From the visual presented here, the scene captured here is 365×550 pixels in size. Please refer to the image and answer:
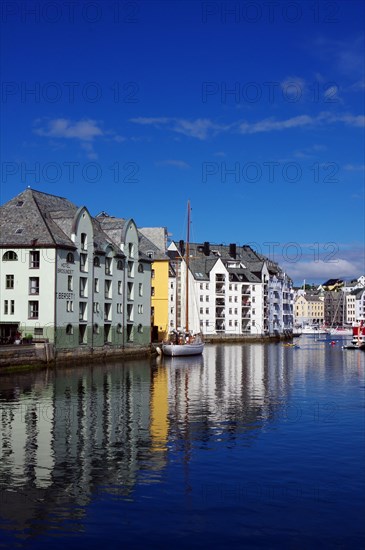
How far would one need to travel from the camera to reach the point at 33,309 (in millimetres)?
79938

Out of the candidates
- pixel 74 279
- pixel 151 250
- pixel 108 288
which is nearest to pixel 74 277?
pixel 74 279

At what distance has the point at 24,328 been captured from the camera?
261 ft

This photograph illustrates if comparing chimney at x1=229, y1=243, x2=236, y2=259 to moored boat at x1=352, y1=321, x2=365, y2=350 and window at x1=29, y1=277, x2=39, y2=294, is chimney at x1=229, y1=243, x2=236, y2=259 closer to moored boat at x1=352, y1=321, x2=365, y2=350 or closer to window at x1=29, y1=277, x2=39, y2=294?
moored boat at x1=352, y1=321, x2=365, y2=350

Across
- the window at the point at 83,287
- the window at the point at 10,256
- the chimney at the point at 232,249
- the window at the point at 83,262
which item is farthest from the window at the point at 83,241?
the chimney at the point at 232,249

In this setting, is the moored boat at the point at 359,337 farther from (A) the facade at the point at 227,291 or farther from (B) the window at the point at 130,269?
(B) the window at the point at 130,269

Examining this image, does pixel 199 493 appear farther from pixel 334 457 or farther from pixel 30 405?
pixel 30 405

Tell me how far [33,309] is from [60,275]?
5.14 meters

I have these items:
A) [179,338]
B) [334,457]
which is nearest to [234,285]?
[179,338]

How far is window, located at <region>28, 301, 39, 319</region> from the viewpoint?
261 ft

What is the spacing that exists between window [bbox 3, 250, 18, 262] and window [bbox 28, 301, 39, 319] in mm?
5793

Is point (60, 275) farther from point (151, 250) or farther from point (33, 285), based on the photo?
point (151, 250)

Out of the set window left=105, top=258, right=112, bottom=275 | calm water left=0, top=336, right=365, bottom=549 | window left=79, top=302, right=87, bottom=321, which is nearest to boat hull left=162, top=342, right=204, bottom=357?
window left=105, top=258, right=112, bottom=275

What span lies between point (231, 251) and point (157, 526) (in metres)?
178

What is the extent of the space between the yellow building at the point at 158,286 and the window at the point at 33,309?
39.6m
